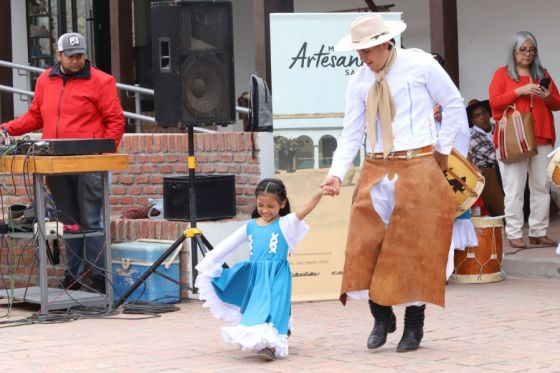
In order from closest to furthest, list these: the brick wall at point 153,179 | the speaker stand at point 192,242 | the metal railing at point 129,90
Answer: the speaker stand at point 192,242
the brick wall at point 153,179
the metal railing at point 129,90

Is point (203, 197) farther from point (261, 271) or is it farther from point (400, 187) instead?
point (400, 187)

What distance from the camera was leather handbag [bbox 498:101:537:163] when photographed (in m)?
10.3

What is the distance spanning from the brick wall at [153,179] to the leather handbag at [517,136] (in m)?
2.11

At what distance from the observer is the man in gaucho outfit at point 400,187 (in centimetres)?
674

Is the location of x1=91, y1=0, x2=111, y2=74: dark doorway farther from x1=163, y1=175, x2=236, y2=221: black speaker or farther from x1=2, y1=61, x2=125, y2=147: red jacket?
x1=163, y1=175, x2=236, y2=221: black speaker

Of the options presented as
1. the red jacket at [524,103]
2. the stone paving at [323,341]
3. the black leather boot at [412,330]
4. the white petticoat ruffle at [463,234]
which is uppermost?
the red jacket at [524,103]

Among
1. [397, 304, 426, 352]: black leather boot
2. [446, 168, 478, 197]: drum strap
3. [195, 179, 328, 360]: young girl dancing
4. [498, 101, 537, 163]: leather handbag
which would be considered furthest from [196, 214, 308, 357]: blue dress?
[498, 101, 537, 163]: leather handbag

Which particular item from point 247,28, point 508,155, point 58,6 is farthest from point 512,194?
point 58,6

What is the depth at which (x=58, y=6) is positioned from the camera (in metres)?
18.1

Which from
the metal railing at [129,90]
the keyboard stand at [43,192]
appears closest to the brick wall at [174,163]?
the keyboard stand at [43,192]

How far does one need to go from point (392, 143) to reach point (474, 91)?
6.66 meters

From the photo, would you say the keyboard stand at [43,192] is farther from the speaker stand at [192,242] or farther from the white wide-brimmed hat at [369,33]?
the white wide-brimmed hat at [369,33]

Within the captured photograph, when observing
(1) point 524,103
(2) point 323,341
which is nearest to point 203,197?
(2) point 323,341

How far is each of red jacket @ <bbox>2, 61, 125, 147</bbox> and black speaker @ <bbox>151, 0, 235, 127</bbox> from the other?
50 cm
